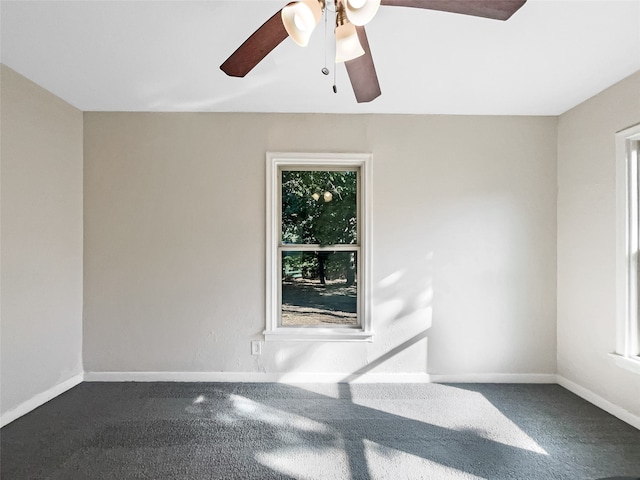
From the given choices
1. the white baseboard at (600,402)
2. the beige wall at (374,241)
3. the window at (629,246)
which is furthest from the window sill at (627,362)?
the beige wall at (374,241)

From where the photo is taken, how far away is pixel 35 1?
171 centimetres

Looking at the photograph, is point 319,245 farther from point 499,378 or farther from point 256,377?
point 499,378

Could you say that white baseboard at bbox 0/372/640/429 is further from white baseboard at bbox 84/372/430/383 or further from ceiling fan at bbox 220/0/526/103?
ceiling fan at bbox 220/0/526/103

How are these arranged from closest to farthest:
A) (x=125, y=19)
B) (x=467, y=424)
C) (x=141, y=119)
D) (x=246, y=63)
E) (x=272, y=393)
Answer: (x=246, y=63), (x=125, y=19), (x=467, y=424), (x=272, y=393), (x=141, y=119)

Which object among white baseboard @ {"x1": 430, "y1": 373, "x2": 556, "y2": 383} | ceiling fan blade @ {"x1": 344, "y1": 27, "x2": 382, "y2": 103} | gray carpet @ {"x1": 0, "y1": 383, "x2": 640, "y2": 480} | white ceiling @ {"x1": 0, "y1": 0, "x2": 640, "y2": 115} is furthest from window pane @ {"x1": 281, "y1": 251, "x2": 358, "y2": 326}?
ceiling fan blade @ {"x1": 344, "y1": 27, "x2": 382, "y2": 103}

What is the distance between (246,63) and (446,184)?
2.12 meters

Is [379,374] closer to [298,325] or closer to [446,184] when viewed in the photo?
[298,325]

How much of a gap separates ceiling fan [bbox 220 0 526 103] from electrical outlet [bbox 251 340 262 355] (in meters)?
2.20

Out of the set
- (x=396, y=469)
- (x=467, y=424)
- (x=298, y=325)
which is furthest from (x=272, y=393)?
(x=467, y=424)

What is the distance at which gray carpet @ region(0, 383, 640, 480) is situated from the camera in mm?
1915

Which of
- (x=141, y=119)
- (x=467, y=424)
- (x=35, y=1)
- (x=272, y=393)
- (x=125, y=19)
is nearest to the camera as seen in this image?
(x=35, y=1)

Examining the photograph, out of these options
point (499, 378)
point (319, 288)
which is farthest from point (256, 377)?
point (499, 378)

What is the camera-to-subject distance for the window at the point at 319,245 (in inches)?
126

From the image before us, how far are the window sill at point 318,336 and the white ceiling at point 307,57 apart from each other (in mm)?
1928
